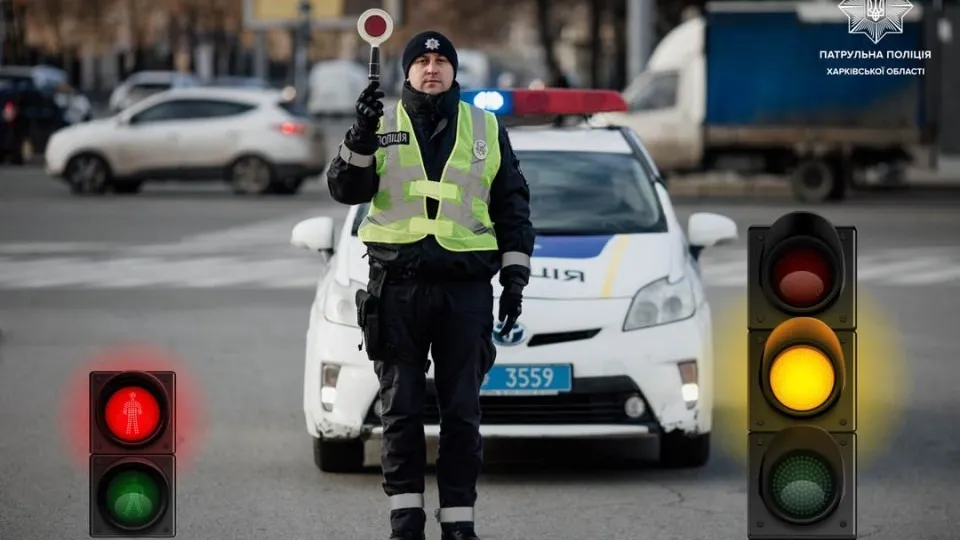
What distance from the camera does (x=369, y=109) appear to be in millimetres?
6289

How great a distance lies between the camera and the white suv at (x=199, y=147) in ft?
94.5

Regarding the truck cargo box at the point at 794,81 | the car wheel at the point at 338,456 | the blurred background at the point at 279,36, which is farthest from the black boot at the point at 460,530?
the blurred background at the point at 279,36

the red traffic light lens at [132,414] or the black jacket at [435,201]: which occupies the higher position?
the black jacket at [435,201]

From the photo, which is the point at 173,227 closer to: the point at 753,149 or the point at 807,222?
the point at 753,149

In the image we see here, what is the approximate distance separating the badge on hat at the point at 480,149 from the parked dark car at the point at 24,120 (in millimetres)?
31876

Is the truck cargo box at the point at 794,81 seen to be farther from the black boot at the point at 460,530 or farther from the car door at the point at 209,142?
the black boot at the point at 460,530

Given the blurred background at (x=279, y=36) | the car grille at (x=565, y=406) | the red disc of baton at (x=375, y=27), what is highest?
the blurred background at (x=279, y=36)

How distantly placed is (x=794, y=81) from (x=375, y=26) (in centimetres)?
2273

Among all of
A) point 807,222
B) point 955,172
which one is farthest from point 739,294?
point 955,172

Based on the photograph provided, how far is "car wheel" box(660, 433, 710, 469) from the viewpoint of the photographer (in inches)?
340

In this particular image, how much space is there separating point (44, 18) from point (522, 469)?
7334cm

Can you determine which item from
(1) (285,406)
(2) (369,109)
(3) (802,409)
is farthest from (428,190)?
(1) (285,406)

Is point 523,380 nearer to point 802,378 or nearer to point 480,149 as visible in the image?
point 480,149

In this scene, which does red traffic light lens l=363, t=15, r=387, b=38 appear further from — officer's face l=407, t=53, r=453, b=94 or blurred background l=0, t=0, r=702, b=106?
blurred background l=0, t=0, r=702, b=106
